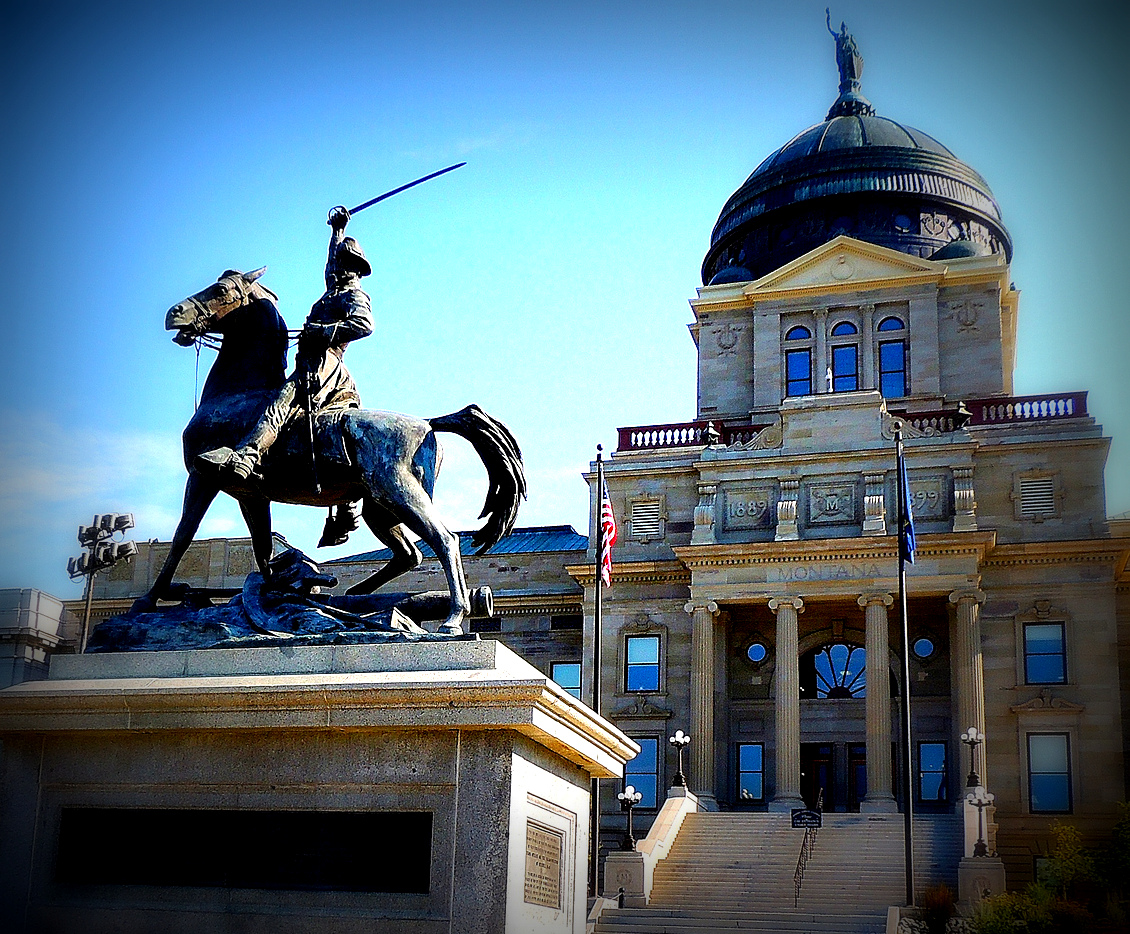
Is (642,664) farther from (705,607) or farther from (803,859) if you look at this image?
(803,859)

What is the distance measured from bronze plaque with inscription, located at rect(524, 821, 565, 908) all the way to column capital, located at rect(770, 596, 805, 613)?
35.3 meters

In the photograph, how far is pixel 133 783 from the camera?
1112 centimetres

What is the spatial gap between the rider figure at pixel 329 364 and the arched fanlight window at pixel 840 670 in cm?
3720

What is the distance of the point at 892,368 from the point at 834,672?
42.8 ft

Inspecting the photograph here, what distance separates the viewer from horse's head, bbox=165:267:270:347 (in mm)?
12078

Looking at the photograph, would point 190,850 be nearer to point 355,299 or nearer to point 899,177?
point 355,299

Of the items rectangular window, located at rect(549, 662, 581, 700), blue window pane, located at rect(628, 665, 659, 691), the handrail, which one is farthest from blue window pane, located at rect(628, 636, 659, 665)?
the handrail

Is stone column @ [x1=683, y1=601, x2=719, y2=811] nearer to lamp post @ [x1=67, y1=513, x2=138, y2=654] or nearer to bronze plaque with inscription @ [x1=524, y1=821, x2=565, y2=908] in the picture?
lamp post @ [x1=67, y1=513, x2=138, y2=654]

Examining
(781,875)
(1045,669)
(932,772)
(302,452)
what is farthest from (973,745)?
(302,452)

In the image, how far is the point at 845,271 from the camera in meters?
56.3

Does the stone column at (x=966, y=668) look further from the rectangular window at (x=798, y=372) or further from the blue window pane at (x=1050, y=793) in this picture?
the rectangular window at (x=798, y=372)

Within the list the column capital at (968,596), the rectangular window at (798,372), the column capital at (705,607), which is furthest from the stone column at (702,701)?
the rectangular window at (798,372)

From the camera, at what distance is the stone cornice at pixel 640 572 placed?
4906 centimetres

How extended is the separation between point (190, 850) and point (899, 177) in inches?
2063
